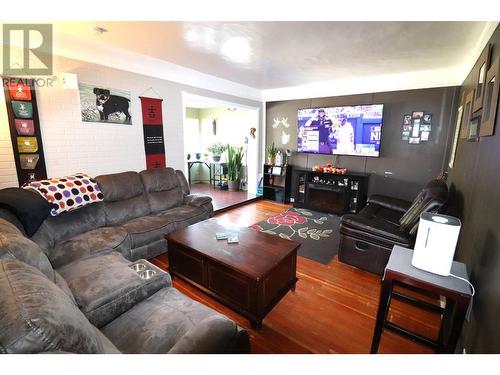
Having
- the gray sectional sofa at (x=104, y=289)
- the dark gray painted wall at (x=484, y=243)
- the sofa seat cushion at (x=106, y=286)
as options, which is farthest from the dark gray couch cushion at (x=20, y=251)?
the dark gray painted wall at (x=484, y=243)

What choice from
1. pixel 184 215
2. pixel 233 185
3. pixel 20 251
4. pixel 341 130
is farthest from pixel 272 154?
pixel 20 251

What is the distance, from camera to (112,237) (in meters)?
2.24

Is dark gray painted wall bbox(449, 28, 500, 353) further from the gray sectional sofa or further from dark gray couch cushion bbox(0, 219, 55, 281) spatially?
dark gray couch cushion bbox(0, 219, 55, 281)

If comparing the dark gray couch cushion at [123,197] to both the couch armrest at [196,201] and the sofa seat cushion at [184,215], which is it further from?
the couch armrest at [196,201]

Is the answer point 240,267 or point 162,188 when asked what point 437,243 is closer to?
point 240,267

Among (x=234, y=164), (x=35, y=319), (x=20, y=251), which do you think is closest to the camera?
(x=35, y=319)

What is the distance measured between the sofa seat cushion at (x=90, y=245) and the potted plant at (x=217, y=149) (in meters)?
4.26

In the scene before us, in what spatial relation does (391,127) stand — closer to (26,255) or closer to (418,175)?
(418,175)

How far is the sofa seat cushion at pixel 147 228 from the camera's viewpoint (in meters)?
2.43

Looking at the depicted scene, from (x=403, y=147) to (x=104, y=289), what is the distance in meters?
4.52

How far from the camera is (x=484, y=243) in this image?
1.30 meters

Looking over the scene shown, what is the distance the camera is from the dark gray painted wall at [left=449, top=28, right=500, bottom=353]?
1.06 m
